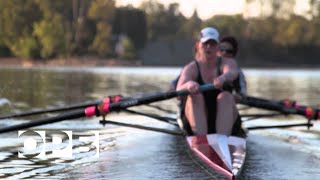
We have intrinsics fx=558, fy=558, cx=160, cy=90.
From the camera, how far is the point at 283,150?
8953 mm

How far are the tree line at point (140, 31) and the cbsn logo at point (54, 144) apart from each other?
52507mm

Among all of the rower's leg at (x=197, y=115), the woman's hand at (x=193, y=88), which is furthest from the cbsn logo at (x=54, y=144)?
the woman's hand at (x=193, y=88)

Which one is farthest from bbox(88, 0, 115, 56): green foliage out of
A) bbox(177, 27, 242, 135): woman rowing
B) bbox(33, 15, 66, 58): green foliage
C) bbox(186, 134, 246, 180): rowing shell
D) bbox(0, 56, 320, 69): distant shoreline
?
bbox(186, 134, 246, 180): rowing shell

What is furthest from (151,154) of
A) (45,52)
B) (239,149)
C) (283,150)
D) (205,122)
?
(45,52)

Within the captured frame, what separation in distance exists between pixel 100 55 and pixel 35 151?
7433 centimetres

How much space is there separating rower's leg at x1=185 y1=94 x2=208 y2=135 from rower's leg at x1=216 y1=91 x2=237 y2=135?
0.21m

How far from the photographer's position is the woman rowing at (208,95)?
793cm

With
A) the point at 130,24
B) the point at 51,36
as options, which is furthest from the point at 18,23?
the point at 130,24

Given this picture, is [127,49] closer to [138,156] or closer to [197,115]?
[138,156]

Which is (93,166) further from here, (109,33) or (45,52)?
(109,33)

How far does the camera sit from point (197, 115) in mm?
7980

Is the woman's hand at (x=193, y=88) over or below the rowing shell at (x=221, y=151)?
over

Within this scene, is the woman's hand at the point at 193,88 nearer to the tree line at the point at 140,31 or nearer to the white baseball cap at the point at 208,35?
the white baseball cap at the point at 208,35

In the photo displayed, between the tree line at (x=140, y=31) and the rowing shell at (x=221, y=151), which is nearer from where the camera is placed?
the rowing shell at (x=221, y=151)
